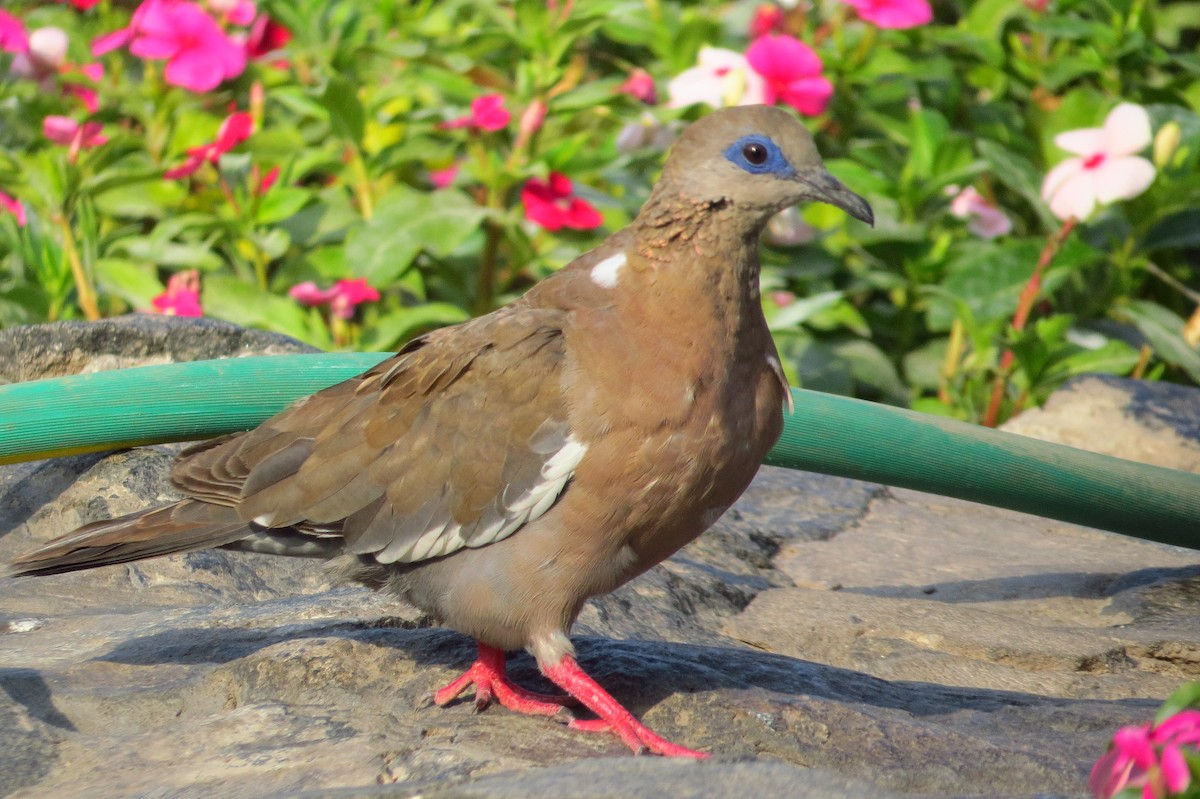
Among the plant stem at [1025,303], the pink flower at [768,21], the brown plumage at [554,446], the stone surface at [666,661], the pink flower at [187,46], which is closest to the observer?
the stone surface at [666,661]

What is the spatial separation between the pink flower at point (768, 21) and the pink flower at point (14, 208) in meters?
2.99

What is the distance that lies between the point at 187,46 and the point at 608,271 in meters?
3.14

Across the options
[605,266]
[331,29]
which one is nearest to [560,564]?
[605,266]

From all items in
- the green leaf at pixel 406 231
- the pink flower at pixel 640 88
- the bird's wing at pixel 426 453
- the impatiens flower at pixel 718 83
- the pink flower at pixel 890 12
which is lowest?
the green leaf at pixel 406 231

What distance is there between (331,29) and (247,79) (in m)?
0.47

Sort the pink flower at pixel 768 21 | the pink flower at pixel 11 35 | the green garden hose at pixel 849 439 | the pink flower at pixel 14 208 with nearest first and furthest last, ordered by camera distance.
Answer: the green garden hose at pixel 849 439 < the pink flower at pixel 14 208 < the pink flower at pixel 11 35 < the pink flower at pixel 768 21

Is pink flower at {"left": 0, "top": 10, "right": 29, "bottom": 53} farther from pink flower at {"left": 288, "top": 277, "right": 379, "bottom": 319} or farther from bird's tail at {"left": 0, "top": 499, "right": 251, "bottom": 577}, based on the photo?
bird's tail at {"left": 0, "top": 499, "right": 251, "bottom": 577}

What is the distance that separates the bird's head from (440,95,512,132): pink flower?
2361 mm

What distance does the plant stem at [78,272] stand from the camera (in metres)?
4.89

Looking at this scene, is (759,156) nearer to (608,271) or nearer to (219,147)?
(608,271)

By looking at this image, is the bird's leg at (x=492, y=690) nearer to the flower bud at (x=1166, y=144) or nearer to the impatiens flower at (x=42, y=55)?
the flower bud at (x=1166, y=144)

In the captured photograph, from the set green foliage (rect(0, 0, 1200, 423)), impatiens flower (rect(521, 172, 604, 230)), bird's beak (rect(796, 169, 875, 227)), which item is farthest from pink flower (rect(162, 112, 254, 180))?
bird's beak (rect(796, 169, 875, 227))

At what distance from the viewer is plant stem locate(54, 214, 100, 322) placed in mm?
4887

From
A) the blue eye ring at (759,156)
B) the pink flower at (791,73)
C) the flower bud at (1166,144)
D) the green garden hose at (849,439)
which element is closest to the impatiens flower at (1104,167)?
the flower bud at (1166,144)
